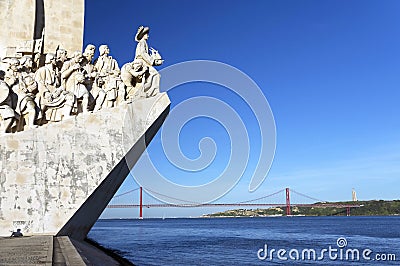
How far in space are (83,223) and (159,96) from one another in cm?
289

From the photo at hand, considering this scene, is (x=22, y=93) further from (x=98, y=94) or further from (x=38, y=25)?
(x=38, y=25)

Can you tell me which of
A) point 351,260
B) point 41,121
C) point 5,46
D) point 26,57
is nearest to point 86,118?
point 41,121

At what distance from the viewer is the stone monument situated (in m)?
7.36

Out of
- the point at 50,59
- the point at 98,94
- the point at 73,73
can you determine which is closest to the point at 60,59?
the point at 50,59

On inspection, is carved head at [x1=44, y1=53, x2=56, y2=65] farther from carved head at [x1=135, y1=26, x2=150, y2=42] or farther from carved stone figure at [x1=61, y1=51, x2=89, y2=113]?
carved head at [x1=135, y1=26, x2=150, y2=42]

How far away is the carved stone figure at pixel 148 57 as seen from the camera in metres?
8.99

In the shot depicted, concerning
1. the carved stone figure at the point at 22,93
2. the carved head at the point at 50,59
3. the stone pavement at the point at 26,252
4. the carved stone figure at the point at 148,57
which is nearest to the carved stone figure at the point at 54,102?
the carved stone figure at the point at 22,93

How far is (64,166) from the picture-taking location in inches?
301

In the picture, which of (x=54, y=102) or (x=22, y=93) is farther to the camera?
(x=54, y=102)

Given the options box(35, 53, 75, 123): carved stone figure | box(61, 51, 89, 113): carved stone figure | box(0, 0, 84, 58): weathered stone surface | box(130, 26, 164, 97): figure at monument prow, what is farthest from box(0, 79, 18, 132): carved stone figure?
box(130, 26, 164, 97): figure at monument prow

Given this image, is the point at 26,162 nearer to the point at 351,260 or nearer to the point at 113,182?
the point at 113,182

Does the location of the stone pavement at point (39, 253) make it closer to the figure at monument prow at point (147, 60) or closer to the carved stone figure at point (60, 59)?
the figure at monument prow at point (147, 60)

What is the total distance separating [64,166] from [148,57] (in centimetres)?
295

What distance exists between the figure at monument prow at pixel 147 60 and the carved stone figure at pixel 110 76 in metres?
0.49
